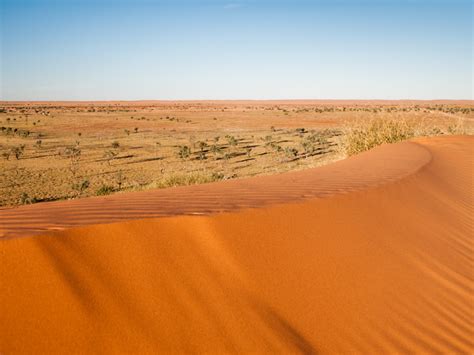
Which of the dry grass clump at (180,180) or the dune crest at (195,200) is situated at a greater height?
the dune crest at (195,200)

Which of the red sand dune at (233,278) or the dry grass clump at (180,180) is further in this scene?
the dry grass clump at (180,180)

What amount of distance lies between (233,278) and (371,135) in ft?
35.5

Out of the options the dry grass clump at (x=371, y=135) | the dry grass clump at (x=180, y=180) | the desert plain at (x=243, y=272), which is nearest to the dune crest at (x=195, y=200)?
the desert plain at (x=243, y=272)

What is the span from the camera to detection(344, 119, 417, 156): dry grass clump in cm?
1275

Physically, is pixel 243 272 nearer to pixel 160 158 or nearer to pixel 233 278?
pixel 233 278

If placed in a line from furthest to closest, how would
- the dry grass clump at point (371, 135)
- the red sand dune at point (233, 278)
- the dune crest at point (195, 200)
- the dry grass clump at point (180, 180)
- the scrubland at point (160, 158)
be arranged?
the scrubland at point (160, 158), the dry grass clump at point (371, 135), the dry grass clump at point (180, 180), the dune crest at point (195, 200), the red sand dune at point (233, 278)

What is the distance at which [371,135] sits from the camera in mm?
12773

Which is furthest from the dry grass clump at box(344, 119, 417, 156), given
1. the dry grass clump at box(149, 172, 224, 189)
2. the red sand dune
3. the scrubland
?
the red sand dune

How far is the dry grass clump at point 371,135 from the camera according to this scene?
12750mm

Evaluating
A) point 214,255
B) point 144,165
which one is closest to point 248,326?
point 214,255

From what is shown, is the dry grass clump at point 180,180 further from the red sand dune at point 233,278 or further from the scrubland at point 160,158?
the red sand dune at point 233,278

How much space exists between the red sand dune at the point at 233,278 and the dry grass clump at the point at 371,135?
8.37 m

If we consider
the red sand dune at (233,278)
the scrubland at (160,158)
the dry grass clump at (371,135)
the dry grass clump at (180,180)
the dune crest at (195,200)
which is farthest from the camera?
the scrubland at (160,158)

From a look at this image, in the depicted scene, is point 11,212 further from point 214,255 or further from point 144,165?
point 144,165
